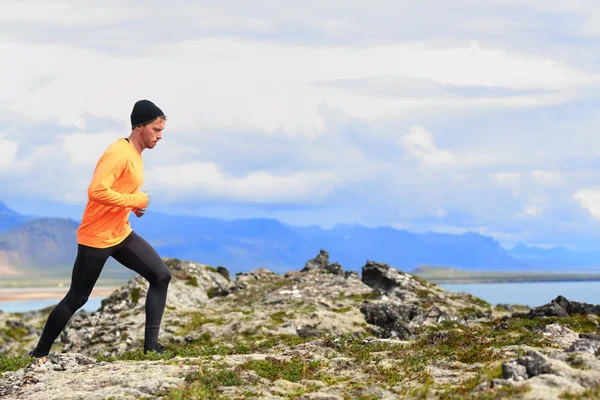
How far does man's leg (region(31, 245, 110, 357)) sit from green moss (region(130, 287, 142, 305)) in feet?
73.2

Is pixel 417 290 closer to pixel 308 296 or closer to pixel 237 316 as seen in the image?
pixel 308 296

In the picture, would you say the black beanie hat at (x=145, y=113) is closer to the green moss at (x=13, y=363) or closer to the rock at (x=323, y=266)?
the green moss at (x=13, y=363)

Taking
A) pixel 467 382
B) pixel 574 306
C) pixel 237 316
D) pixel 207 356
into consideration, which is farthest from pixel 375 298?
pixel 467 382

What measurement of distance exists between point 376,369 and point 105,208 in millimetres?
6750

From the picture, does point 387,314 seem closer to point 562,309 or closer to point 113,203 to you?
point 562,309

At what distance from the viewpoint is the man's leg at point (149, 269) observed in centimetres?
1803

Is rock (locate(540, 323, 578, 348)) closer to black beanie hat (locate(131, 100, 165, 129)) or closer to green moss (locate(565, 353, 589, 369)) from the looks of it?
green moss (locate(565, 353, 589, 369))

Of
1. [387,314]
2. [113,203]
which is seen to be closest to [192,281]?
[387,314]

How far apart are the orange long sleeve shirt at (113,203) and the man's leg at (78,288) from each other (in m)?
0.24

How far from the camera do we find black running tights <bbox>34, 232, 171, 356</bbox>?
17.7m

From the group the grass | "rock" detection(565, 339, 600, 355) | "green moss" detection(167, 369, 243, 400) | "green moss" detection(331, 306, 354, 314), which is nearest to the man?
"green moss" detection(167, 369, 243, 400)

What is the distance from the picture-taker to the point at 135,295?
41281mm

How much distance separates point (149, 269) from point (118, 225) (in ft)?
4.07

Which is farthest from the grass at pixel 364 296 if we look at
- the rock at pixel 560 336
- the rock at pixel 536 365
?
the rock at pixel 536 365
